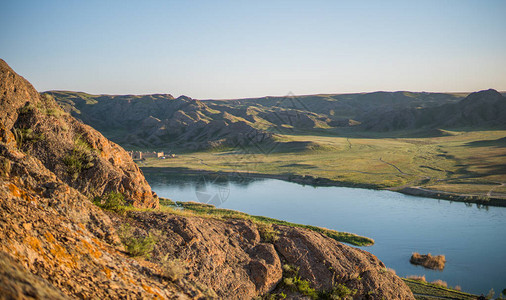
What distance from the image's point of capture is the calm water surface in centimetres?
2458

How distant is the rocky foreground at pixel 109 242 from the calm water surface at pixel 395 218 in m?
17.2

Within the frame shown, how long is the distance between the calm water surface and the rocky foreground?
17.2 m

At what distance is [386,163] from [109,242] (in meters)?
68.3

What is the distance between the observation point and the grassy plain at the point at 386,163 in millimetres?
51594

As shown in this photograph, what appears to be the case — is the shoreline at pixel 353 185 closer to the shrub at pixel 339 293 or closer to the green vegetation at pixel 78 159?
the shrub at pixel 339 293

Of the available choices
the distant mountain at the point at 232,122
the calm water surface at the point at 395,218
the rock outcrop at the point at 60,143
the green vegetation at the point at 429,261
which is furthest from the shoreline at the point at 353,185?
the rock outcrop at the point at 60,143

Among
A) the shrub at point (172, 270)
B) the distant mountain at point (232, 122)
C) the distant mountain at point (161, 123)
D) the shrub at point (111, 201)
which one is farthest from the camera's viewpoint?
the distant mountain at point (232, 122)

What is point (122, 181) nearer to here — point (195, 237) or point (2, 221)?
point (195, 237)

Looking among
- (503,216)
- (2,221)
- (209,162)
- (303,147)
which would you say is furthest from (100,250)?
(303,147)

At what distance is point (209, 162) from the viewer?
78.1 metres

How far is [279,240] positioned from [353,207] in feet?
114

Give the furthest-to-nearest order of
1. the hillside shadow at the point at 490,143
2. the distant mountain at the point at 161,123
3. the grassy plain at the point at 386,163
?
the distant mountain at the point at 161,123 → the hillside shadow at the point at 490,143 → the grassy plain at the point at 386,163

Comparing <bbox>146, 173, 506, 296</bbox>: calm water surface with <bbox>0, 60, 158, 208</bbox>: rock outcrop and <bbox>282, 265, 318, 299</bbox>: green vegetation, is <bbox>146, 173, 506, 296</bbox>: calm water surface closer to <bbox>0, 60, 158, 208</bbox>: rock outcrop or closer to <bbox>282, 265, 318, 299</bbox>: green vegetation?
<bbox>282, 265, 318, 299</bbox>: green vegetation

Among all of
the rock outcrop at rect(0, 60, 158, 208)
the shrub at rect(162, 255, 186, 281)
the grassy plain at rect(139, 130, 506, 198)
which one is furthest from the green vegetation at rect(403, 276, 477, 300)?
the grassy plain at rect(139, 130, 506, 198)
